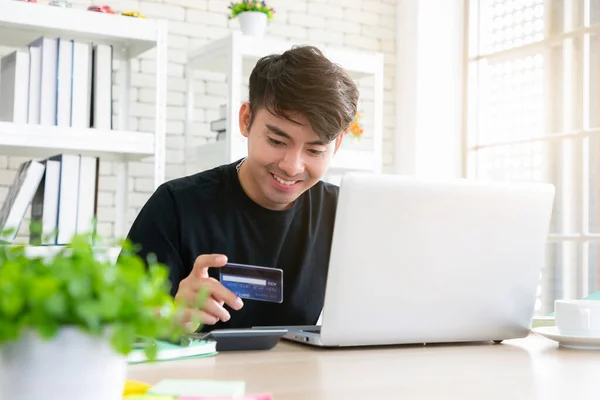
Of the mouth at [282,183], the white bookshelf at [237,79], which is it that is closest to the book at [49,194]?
the white bookshelf at [237,79]

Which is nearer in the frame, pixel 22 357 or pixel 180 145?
pixel 22 357

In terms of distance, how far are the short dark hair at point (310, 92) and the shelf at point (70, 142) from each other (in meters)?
1.18

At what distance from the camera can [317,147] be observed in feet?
5.99

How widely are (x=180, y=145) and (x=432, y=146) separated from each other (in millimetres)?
1403

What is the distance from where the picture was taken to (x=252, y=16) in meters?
3.41

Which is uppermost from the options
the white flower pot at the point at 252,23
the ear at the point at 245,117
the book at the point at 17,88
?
the white flower pot at the point at 252,23

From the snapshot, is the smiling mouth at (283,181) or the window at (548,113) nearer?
the smiling mouth at (283,181)

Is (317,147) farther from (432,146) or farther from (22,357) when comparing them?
(432,146)

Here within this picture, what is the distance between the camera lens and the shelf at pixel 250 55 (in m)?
3.31

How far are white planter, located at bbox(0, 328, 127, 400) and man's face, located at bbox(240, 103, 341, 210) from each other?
4.01 ft

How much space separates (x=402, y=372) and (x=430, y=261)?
0.28m

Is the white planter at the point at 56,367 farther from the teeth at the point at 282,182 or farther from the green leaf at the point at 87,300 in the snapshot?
the teeth at the point at 282,182

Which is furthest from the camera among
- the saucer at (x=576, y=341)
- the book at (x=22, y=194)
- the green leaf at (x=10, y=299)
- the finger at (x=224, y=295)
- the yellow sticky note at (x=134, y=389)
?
the book at (x=22, y=194)

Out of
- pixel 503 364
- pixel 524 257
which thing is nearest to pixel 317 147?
pixel 524 257
